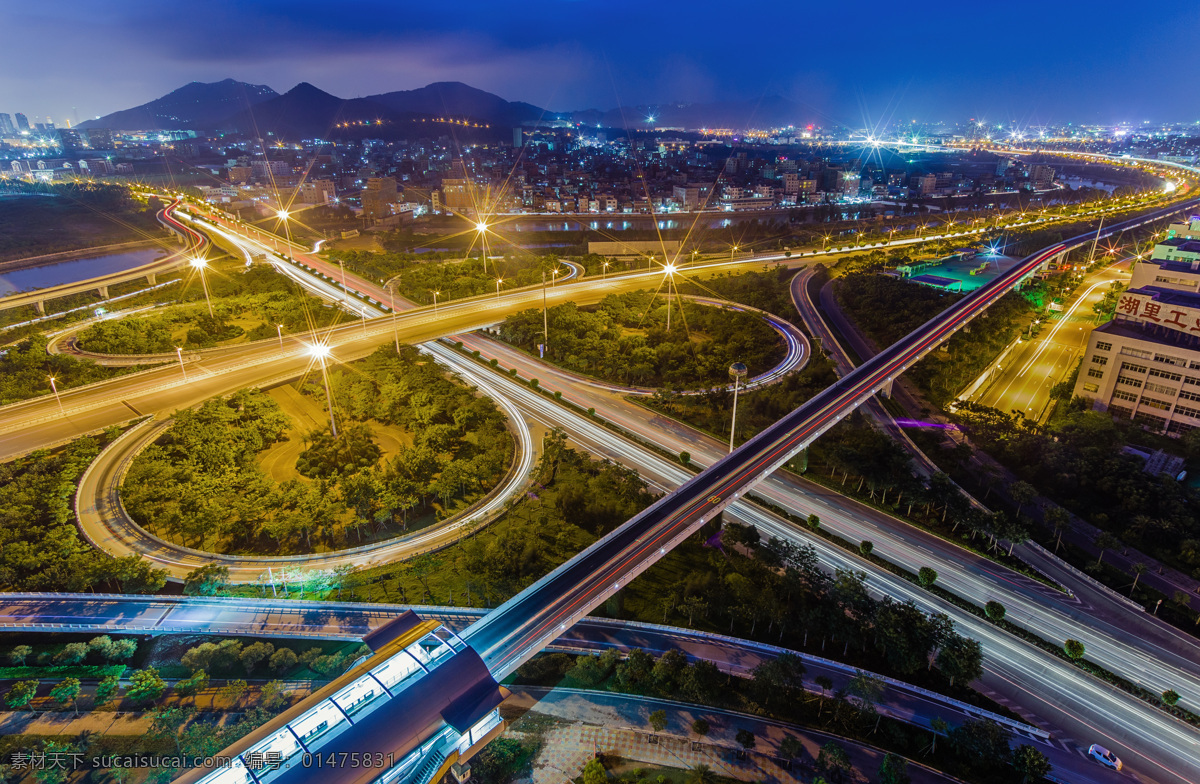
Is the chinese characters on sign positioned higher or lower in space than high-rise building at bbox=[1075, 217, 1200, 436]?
higher

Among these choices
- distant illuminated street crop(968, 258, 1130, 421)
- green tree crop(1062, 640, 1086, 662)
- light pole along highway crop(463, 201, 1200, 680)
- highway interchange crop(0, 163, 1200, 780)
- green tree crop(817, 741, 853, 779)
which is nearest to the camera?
green tree crop(817, 741, 853, 779)

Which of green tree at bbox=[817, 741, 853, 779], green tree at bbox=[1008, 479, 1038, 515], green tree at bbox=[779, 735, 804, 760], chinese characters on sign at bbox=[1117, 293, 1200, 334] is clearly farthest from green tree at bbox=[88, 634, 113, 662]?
chinese characters on sign at bbox=[1117, 293, 1200, 334]

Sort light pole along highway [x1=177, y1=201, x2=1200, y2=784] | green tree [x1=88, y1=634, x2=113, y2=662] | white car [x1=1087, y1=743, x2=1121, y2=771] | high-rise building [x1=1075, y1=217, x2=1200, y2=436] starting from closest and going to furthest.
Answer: light pole along highway [x1=177, y1=201, x2=1200, y2=784] → white car [x1=1087, y1=743, x2=1121, y2=771] → green tree [x1=88, y1=634, x2=113, y2=662] → high-rise building [x1=1075, y1=217, x2=1200, y2=436]

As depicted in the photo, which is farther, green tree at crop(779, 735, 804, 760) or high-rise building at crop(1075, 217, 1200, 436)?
high-rise building at crop(1075, 217, 1200, 436)

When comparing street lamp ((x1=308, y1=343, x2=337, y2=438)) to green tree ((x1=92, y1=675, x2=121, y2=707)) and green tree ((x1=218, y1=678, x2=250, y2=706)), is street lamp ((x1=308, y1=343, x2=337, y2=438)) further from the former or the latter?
green tree ((x1=218, y1=678, x2=250, y2=706))

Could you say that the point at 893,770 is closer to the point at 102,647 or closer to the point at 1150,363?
the point at 102,647

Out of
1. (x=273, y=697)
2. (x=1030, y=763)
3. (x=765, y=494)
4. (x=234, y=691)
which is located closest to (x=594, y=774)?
(x=273, y=697)

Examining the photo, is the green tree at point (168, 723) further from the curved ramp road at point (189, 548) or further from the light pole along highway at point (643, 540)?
the light pole along highway at point (643, 540)

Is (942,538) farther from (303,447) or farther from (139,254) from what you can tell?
(139,254)

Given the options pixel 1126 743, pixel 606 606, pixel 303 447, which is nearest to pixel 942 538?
pixel 1126 743
